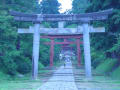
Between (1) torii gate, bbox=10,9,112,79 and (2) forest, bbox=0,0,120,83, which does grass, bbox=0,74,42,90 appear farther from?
(1) torii gate, bbox=10,9,112,79

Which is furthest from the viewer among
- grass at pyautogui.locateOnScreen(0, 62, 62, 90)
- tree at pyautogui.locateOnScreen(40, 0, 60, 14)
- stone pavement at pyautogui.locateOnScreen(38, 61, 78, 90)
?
tree at pyautogui.locateOnScreen(40, 0, 60, 14)

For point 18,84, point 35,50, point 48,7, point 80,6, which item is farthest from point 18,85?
point 48,7

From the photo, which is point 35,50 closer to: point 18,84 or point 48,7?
point 18,84

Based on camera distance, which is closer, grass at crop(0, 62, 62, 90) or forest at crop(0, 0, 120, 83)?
grass at crop(0, 62, 62, 90)

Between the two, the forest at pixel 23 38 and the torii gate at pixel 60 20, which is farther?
the torii gate at pixel 60 20

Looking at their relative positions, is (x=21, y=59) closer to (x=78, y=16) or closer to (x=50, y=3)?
(x=78, y=16)

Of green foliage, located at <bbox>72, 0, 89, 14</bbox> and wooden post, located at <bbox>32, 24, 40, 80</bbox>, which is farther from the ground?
green foliage, located at <bbox>72, 0, 89, 14</bbox>

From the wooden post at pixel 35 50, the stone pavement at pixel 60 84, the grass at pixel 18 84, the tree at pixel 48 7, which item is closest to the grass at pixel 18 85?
the grass at pixel 18 84

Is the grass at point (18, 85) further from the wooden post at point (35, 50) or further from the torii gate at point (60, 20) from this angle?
the torii gate at point (60, 20)

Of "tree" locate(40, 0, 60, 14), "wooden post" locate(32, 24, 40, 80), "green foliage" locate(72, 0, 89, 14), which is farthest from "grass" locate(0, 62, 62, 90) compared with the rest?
"tree" locate(40, 0, 60, 14)

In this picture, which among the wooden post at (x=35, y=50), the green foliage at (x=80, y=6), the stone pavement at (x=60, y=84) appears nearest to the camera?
the stone pavement at (x=60, y=84)

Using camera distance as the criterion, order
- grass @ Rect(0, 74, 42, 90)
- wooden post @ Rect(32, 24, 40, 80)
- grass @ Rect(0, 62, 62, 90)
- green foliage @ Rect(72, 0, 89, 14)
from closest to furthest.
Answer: grass @ Rect(0, 74, 42, 90) < grass @ Rect(0, 62, 62, 90) < wooden post @ Rect(32, 24, 40, 80) < green foliage @ Rect(72, 0, 89, 14)

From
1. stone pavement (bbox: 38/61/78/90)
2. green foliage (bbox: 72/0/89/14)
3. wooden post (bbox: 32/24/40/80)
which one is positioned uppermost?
green foliage (bbox: 72/0/89/14)

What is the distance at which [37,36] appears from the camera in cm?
1995
